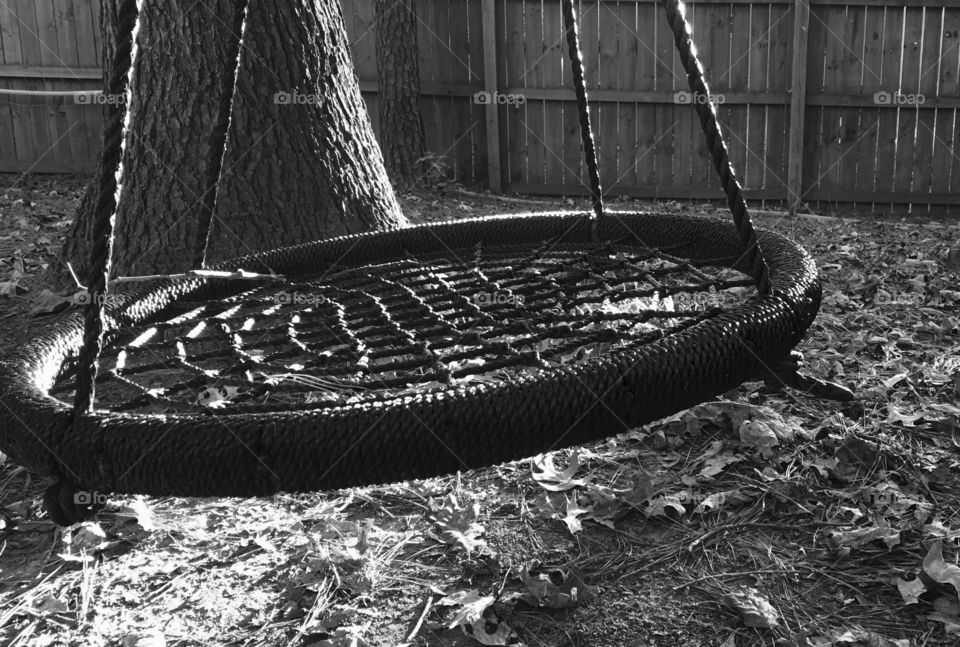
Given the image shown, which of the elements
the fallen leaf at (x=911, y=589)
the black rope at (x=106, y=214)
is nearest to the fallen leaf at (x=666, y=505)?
the fallen leaf at (x=911, y=589)

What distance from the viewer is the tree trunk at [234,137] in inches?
111

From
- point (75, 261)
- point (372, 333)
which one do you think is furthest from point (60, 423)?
point (75, 261)

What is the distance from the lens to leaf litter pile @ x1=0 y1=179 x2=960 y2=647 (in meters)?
1.48

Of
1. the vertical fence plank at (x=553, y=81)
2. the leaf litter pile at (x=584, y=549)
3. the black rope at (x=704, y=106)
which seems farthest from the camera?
the vertical fence plank at (x=553, y=81)

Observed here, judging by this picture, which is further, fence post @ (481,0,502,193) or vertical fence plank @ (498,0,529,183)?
vertical fence plank @ (498,0,529,183)

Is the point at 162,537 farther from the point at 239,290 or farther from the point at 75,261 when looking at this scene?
the point at 75,261

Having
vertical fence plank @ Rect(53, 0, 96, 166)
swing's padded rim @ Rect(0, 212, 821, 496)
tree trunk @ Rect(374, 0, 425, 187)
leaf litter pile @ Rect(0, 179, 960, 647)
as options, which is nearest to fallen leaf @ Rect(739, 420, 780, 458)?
leaf litter pile @ Rect(0, 179, 960, 647)

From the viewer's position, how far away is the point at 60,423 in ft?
3.25

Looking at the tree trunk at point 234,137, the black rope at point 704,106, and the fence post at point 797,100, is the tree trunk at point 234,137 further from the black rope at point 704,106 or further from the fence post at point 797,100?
the fence post at point 797,100

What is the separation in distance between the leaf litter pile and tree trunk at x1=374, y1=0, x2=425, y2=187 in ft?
15.6

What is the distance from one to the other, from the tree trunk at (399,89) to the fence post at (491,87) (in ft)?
1.92

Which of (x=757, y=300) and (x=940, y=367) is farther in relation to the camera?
(x=940, y=367)

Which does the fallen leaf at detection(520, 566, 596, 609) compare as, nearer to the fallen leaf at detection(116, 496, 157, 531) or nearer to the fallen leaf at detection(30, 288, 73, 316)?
the fallen leaf at detection(116, 496, 157, 531)

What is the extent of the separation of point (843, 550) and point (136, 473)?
1311mm
